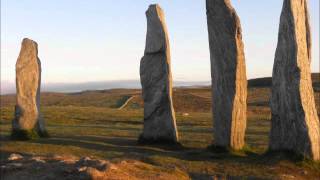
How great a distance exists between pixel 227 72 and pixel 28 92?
10.0 m

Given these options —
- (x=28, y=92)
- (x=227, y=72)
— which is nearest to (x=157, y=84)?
(x=227, y=72)

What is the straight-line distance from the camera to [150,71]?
2480cm

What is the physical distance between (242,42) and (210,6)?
176cm

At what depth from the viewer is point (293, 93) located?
63.1 feet

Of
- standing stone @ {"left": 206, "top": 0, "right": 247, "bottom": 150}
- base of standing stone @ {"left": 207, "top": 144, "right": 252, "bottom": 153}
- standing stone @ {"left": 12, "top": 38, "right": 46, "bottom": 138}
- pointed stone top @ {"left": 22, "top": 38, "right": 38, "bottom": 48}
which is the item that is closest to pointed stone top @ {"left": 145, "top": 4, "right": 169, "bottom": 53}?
standing stone @ {"left": 206, "top": 0, "right": 247, "bottom": 150}

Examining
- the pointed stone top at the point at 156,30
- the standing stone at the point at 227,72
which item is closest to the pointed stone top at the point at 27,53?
the pointed stone top at the point at 156,30

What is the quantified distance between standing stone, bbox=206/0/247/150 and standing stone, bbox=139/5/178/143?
3.21 m

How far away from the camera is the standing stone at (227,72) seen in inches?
829

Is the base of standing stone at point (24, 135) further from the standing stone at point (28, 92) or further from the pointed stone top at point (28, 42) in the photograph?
the pointed stone top at point (28, 42)

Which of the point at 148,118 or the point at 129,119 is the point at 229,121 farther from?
the point at 129,119

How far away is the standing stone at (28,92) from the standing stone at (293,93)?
11365mm

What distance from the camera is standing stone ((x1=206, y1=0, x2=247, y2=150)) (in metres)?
21.0

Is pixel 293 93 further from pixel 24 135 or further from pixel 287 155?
pixel 24 135

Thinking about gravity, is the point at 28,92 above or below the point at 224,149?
above
